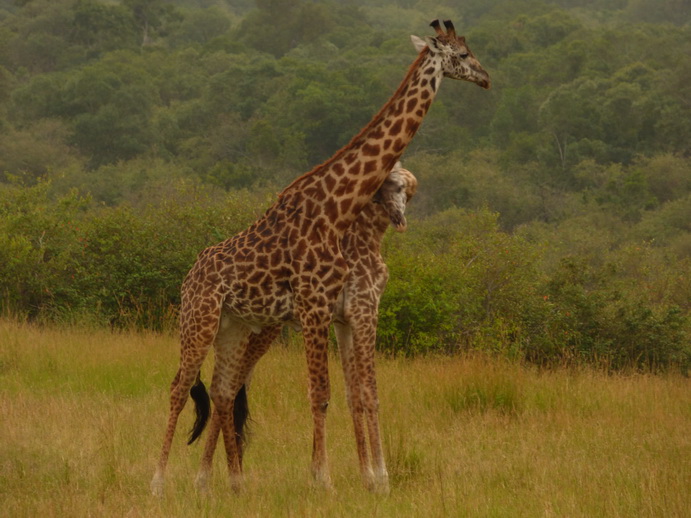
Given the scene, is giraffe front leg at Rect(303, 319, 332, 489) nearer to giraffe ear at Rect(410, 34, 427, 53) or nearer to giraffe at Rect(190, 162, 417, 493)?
giraffe at Rect(190, 162, 417, 493)

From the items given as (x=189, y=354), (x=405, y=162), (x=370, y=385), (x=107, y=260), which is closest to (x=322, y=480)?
(x=370, y=385)

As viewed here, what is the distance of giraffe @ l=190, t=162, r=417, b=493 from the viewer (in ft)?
20.9

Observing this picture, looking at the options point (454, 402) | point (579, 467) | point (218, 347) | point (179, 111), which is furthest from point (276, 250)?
point (179, 111)

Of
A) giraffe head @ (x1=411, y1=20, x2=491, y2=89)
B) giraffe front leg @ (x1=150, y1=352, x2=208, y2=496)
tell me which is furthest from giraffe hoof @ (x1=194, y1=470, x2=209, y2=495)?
giraffe head @ (x1=411, y1=20, x2=491, y2=89)

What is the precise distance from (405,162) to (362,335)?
2976cm

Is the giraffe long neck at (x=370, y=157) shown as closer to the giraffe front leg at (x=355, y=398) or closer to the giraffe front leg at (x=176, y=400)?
the giraffe front leg at (x=355, y=398)

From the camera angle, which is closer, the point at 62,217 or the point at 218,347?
the point at 218,347

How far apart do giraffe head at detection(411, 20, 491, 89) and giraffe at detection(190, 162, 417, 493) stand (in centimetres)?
74

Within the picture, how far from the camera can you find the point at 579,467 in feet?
22.9

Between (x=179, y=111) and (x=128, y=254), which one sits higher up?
(x=128, y=254)

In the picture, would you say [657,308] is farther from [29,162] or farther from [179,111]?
[179,111]

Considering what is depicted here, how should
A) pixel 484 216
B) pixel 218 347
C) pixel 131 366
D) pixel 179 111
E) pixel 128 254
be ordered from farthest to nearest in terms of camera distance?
pixel 179 111, pixel 484 216, pixel 128 254, pixel 131 366, pixel 218 347

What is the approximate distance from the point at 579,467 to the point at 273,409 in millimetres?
2866

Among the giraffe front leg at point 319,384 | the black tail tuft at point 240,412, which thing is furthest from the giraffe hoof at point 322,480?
the black tail tuft at point 240,412
